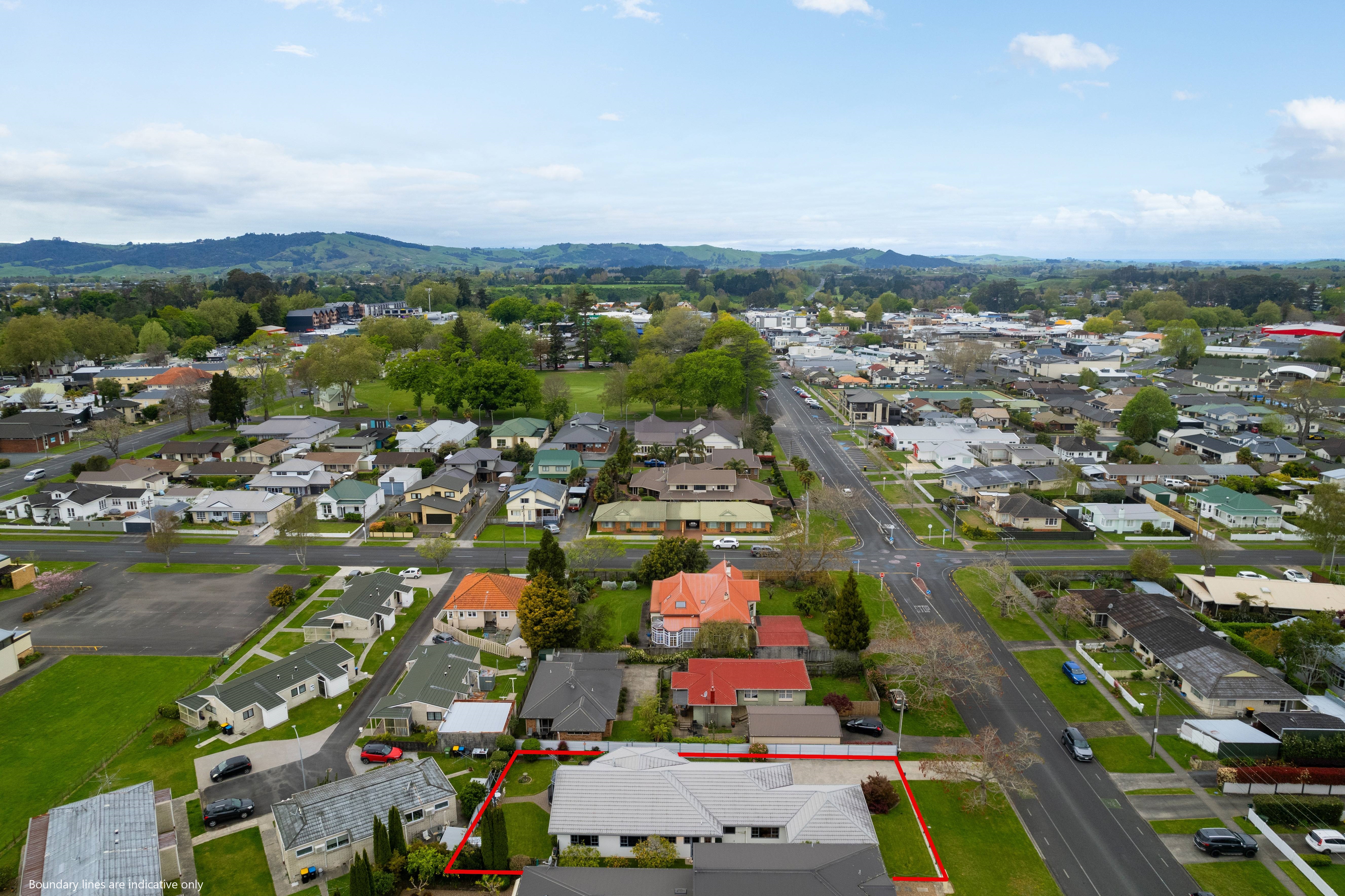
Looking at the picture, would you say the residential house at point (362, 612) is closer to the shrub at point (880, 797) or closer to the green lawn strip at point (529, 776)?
the green lawn strip at point (529, 776)

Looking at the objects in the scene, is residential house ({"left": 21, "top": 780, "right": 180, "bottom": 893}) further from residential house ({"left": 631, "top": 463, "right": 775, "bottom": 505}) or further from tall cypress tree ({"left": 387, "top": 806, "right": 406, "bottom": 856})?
residential house ({"left": 631, "top": 463, "right": 775, "bottom": 505})

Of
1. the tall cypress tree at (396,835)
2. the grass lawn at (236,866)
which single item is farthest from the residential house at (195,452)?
the tall cypress tree at (396,835)

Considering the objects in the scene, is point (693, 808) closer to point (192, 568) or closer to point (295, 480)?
point (192, 568)

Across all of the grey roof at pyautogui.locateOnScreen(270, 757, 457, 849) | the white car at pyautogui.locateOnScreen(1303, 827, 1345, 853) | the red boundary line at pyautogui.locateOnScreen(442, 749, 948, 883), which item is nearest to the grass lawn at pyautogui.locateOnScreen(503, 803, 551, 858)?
the red boundary line at pyautogui.locateOnScreen(442, 749, 948, 883)

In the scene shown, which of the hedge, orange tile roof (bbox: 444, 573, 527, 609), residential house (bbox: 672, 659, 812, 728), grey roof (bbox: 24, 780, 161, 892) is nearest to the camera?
grey roof (bbox: 24, 780, 161, 892)

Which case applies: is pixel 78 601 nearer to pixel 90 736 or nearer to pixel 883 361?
pixel 90 736

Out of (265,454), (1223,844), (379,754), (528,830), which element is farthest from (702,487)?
(265,454)
